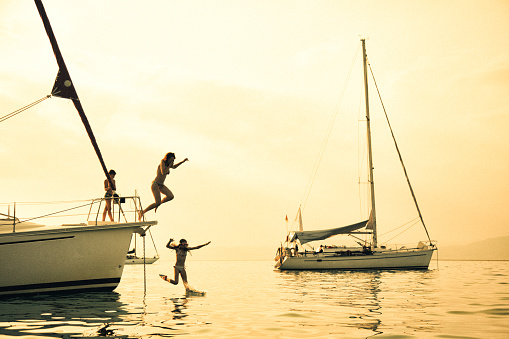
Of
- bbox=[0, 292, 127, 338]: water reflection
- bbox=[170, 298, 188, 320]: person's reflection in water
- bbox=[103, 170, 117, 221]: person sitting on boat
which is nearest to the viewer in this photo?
bbox=[0, 292, 127, 338]: water reflection

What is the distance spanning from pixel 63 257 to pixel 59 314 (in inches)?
184

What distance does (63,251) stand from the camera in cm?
1711

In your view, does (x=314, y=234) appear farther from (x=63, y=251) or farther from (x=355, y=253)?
(x=63, y=251)

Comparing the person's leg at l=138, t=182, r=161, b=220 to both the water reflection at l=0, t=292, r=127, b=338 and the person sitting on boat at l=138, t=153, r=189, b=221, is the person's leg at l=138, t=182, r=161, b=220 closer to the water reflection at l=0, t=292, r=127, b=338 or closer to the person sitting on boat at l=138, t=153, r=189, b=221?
the person sitting on boat at l=138, t=153, r=189, b=221

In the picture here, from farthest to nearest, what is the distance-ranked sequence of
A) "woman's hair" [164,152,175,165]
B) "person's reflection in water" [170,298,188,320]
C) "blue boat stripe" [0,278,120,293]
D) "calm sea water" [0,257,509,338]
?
1. "blue boat stripe" [0,278,120,293]
2. "woman's hair" [164,152,175,165]
3. "person's reflection in water" [170,298,188,320]
4. "calm sea water" [0,257,509,338]

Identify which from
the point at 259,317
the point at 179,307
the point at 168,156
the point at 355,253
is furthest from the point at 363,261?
the point at 259,317

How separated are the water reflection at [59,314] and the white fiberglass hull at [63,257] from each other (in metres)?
0.45

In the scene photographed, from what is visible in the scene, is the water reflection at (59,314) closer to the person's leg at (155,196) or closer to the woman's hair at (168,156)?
the person's leg at (155,196)

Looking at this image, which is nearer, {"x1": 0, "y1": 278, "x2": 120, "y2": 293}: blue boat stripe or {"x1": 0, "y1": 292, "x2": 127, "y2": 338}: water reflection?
{"x1": 0, "y1": 292, "x2": 127, "y2": 338}: water reflection

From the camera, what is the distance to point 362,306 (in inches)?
554

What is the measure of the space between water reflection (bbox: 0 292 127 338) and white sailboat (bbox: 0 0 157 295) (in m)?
0.50

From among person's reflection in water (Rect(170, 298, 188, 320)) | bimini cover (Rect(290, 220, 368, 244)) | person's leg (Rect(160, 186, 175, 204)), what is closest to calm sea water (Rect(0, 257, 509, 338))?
person's reflection in water (Rect(170, 298, 188, 320))

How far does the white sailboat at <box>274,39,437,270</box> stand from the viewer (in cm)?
4203

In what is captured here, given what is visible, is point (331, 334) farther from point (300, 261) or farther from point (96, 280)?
point (300, 261)
